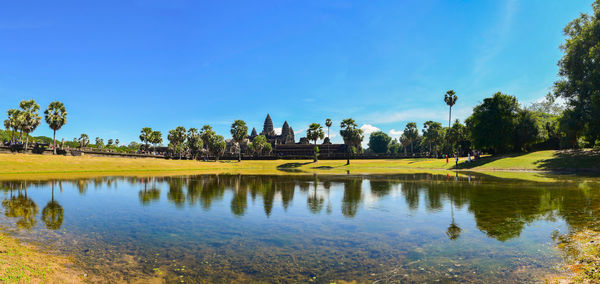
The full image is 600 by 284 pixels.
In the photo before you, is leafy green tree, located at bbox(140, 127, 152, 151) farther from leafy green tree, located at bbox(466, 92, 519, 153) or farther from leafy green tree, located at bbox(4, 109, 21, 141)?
leafy green tree, located at bbox(466, 92, 519, 153)

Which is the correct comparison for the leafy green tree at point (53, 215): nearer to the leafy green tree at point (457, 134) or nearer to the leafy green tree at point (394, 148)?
the leafy green tree at point (457, 134)

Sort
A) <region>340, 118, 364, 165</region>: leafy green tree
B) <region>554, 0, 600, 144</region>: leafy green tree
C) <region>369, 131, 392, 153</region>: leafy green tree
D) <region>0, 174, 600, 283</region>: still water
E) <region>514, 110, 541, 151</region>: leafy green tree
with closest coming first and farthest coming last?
<region>0, 174, 600, 283</region>: still water → <region>554, 0, 600, 144</region>: leafy green tree → <region>514, 110, 541, 151</region>: leafy green tree → <region>340, 118, 364, 165</region>: leafy green tree → <region>369, 131, 392, 153</region>: leafy green tree

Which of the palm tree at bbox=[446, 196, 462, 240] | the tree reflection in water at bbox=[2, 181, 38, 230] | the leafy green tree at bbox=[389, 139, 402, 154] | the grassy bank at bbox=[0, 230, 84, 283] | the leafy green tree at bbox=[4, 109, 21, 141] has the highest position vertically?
the leafy green tree at bbox=[4, 109, 21, 141]

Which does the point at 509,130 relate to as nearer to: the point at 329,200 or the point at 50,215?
the point at 329,200

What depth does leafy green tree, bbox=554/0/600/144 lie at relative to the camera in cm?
3316

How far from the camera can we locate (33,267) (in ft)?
19.9

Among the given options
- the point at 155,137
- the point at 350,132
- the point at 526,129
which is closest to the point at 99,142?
the point at 155,137

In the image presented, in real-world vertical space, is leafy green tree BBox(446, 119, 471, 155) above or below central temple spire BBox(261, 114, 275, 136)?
below

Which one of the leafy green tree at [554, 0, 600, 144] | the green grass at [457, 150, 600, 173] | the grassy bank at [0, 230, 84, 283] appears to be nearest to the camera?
the grassy bank at [0, 230, 84, 283]

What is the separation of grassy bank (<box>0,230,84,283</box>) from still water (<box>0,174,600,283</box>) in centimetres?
38

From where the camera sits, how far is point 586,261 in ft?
20.9

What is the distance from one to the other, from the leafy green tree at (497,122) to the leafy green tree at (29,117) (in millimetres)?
96785

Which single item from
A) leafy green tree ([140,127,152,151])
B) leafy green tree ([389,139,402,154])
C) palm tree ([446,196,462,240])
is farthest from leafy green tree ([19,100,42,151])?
leafy green tree ([389,139,402,154])

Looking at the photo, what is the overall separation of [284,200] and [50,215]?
36.8 feet
